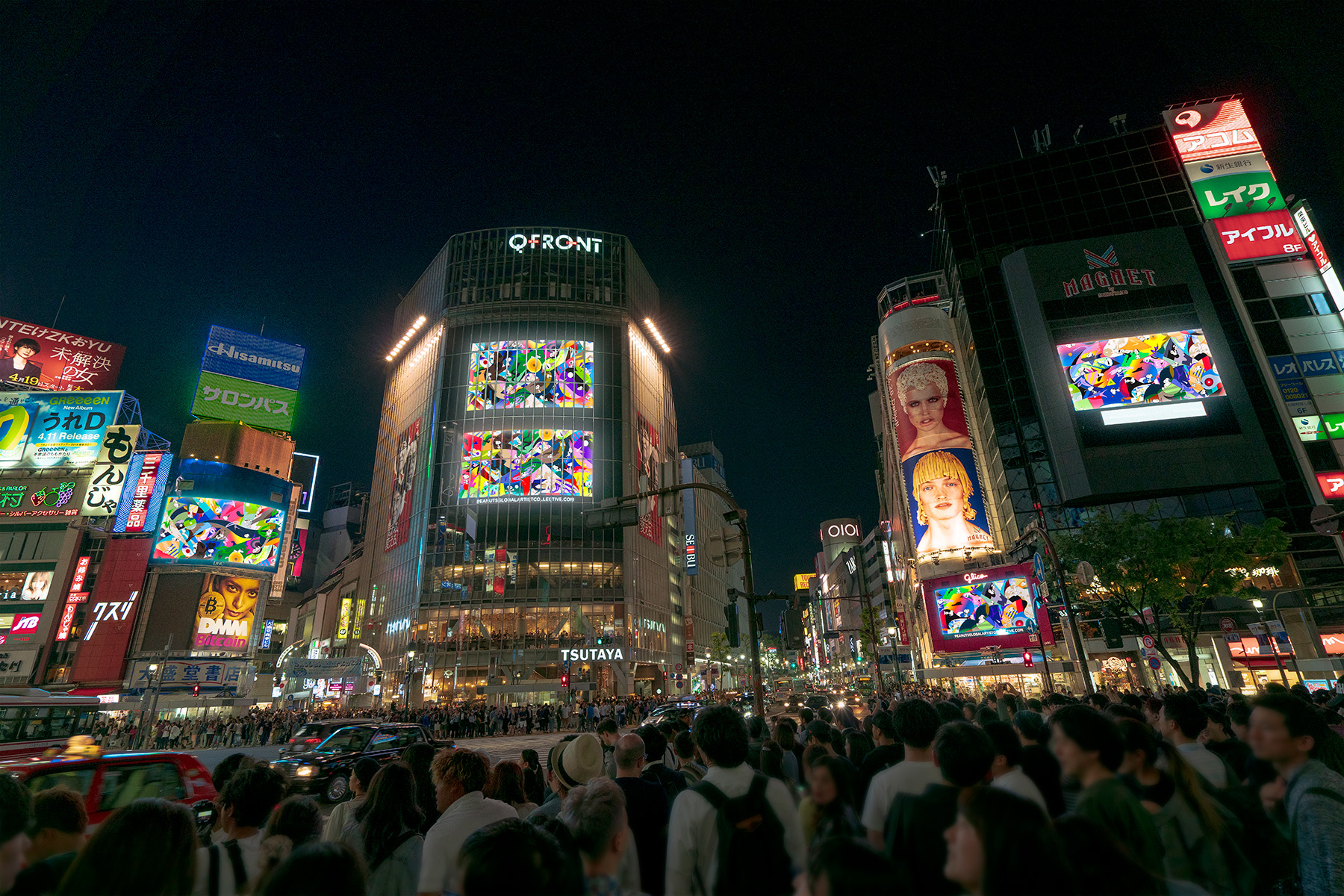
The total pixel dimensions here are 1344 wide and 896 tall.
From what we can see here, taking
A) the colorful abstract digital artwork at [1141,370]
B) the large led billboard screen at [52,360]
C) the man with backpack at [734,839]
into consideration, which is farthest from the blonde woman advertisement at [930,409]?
the large led billboard screen at [52,360]

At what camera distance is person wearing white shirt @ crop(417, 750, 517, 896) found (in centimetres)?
390

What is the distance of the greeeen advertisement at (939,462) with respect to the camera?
50.1m

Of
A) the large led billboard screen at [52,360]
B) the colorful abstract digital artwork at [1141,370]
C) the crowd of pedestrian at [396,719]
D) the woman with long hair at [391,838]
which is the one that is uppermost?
the large led billboard screen at [52,360]

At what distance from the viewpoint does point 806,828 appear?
4453 millimetres

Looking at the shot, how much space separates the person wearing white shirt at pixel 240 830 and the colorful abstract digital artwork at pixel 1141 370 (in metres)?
53.7

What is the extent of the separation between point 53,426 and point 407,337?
124ft

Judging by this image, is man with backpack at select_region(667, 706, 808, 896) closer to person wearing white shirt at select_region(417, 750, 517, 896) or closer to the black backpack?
the black backpack

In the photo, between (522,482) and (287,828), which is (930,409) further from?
(287,828)

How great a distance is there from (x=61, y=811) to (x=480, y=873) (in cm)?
399

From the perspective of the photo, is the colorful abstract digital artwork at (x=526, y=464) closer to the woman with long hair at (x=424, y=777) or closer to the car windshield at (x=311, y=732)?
the car windshield at (x=311, y=732)

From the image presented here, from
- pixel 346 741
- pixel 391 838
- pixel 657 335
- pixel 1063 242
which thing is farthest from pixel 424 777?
pixel 657 335

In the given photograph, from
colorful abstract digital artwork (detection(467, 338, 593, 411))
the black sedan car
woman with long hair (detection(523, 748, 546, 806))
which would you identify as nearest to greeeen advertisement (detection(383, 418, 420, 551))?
colorful abstract digital artwork (detection(467, 338, 593, 411))

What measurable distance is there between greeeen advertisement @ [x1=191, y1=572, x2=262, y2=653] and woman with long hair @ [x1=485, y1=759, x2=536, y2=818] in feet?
241

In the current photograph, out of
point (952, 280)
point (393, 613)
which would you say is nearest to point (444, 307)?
point (393, 613)
